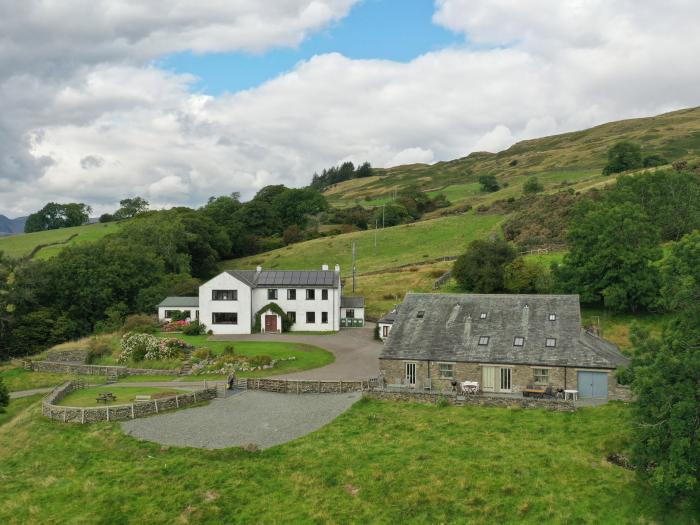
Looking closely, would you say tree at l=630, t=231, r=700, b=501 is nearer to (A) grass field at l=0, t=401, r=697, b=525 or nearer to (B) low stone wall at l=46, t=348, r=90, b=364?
(A) grass field at l=0, t=401, r=697, b=525

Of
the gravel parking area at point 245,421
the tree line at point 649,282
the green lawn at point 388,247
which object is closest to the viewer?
the tree line at point 649,282

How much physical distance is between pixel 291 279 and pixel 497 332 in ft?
97.6

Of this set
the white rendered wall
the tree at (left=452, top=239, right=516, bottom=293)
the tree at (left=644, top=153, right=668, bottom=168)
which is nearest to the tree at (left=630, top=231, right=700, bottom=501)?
the tree at (left=452, top=239, right=516, bottom=293)

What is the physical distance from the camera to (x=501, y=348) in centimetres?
3722

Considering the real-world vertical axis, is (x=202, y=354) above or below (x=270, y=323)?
below

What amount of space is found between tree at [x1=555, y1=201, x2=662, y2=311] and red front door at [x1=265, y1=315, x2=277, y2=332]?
29.4 meters

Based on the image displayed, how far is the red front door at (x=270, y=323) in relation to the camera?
61.6 metres

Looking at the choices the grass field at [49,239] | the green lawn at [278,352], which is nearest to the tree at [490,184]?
the grass field at [49,239]

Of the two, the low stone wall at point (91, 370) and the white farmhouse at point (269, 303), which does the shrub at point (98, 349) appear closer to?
the low stone wall at point (91, 370)

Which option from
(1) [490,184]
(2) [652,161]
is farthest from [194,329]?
(1) [490,184]

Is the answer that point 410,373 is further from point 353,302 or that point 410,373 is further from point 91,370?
point 91,370

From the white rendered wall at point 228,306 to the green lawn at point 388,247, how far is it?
30086mm

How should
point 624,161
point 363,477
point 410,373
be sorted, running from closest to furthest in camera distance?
point 363,477 → point 410,373 → point 624,161

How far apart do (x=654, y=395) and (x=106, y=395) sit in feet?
104
